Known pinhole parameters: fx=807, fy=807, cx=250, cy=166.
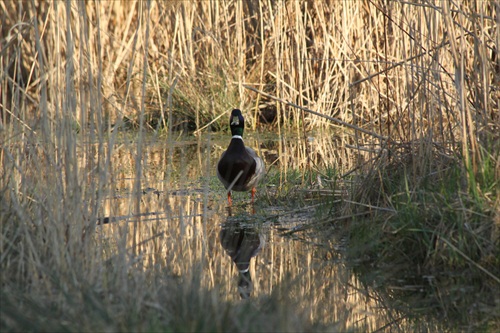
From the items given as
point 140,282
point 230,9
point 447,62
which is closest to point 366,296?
point 140,282

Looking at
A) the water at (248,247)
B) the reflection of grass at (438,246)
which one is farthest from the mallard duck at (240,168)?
the reflection of grass at (438,246)

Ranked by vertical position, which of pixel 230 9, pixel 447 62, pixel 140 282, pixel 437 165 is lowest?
pixel 140 282

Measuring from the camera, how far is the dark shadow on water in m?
4.10

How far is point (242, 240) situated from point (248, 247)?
0.17 metres

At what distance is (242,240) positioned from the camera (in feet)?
15.0

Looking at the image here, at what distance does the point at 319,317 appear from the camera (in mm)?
2912

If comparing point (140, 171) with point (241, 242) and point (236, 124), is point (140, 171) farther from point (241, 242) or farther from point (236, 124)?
point (236, 124)

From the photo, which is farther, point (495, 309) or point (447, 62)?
point (447, 62)

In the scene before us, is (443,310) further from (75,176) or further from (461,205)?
(75,176)

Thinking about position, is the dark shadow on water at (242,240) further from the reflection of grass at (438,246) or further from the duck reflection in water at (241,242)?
the reflection of grass at (438,246)

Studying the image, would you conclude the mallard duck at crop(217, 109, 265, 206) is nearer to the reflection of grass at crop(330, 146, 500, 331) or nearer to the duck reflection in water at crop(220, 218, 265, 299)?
the duck reflection in water at crop(220, 218, 265, 299)

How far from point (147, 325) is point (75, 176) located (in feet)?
2.78

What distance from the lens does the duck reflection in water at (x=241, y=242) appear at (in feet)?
13.4

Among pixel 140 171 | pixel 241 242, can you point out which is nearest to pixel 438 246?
pixel 241 242
